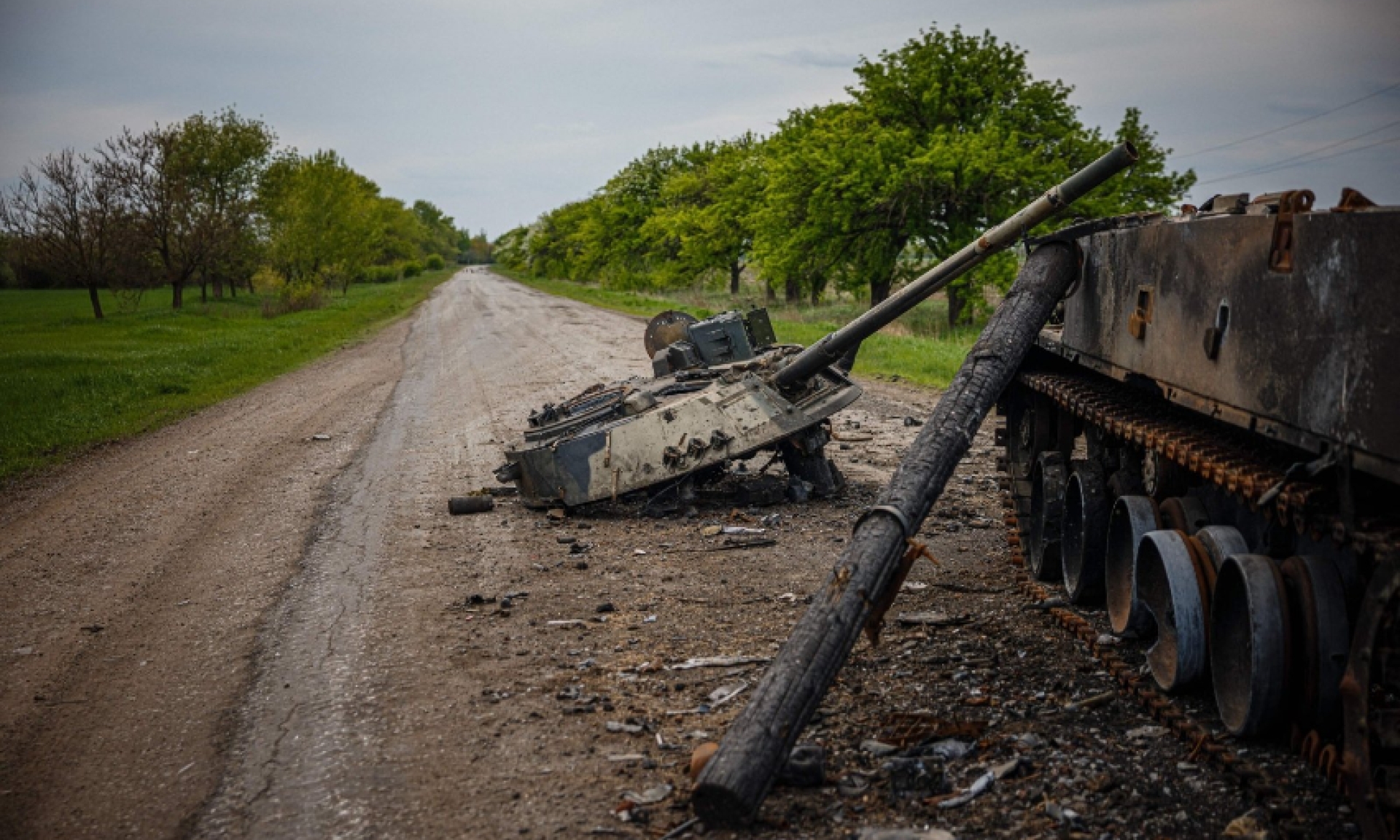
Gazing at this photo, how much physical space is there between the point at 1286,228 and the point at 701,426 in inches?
230

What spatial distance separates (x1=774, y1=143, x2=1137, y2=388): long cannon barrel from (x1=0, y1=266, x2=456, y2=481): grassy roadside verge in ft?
29.8

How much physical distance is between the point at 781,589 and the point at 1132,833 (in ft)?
12.0

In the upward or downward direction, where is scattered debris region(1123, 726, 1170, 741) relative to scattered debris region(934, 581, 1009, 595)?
upward

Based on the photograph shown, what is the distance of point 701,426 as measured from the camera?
9.48 m

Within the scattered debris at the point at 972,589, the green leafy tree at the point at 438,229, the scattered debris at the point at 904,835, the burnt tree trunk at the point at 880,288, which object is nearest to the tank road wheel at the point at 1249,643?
the scattered debris at the point at 904,835

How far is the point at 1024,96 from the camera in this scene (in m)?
27.5

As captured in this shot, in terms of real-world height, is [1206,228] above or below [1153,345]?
above

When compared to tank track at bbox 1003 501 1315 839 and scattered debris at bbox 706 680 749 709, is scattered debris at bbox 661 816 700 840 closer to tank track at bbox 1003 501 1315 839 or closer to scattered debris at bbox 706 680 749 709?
scattered debris at bbox 706 680 749 709

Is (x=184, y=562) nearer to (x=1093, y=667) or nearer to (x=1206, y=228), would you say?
(x=1093, y=667)

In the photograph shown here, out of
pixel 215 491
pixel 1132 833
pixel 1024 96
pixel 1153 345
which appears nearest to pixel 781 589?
pixel 1153 345

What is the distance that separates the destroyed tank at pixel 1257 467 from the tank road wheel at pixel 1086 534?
0.04ft

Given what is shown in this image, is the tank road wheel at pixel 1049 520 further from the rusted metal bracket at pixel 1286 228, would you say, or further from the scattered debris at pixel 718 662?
the rusted metal bracket at pixel 1286 228

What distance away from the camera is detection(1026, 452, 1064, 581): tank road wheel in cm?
742

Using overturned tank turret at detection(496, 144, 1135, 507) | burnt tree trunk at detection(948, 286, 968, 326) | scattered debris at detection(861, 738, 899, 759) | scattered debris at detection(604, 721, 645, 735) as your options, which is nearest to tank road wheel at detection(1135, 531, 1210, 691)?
scattered debris at detection(861, 738, 899, 759)
